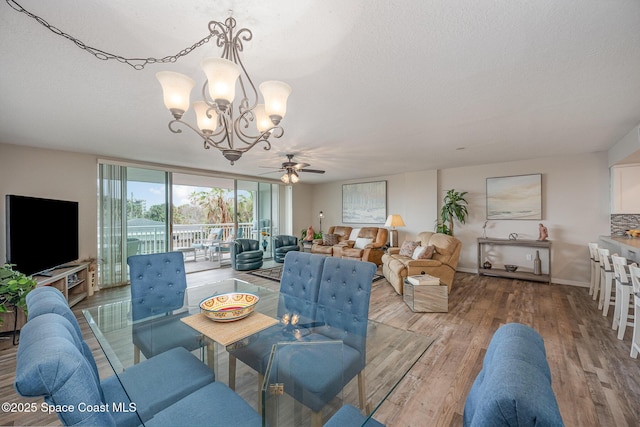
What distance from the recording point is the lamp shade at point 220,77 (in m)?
1.25

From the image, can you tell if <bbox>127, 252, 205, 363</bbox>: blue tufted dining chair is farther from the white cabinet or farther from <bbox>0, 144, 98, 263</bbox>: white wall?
the white cabinet

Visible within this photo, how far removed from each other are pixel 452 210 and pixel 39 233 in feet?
22.6

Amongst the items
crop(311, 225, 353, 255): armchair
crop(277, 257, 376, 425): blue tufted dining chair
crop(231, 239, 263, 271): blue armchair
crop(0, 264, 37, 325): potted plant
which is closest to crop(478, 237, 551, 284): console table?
crop(311, 225, 353, 255): armchair

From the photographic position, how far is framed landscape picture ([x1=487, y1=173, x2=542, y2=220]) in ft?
16.1

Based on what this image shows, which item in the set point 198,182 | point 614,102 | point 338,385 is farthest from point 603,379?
point 198,182

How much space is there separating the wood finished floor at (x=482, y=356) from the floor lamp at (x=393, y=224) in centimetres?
176

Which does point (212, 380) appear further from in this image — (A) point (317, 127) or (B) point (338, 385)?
(A) point (317, 127)

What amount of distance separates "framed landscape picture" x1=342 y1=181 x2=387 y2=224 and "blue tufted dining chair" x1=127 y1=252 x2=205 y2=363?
5.49 m

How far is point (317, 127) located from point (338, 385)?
2.65 meters

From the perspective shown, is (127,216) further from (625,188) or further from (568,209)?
(625,188)

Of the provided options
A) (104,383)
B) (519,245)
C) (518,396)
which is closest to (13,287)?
(104,383)

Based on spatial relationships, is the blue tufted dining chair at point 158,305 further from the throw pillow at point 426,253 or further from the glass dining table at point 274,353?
the throw pillow at point 426,253

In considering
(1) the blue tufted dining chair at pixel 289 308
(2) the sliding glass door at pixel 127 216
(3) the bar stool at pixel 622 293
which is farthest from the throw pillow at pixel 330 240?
(3) the bar stool at pixel 622 293

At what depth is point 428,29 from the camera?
146 centimetres
